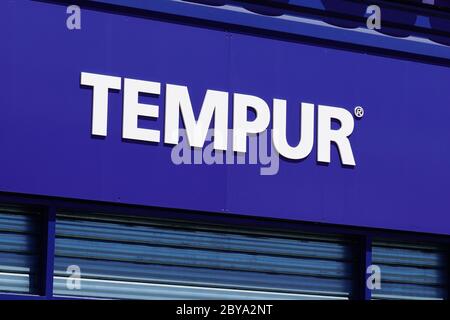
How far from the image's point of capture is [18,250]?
13.2m

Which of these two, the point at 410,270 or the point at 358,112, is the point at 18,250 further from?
the point at 410,270

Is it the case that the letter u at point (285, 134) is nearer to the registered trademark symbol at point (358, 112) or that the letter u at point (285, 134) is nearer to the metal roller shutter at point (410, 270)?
the registered trademark symbol at point (358, 112)

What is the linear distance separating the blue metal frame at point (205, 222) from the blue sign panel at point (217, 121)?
115mm

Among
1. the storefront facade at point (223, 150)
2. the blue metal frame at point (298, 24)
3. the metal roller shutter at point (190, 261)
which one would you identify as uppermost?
the blue metal frame at point (298, 24)

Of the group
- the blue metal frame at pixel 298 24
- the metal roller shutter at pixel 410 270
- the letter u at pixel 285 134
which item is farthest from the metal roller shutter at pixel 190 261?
the blue metal frame at pixel 298 24

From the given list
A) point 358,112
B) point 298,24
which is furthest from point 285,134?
point 298,24

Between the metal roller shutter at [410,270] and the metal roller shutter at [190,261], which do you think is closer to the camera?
the metal roller shutter at [190,261]

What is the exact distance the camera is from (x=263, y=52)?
47.6 ft

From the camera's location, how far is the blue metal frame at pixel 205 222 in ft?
43.3

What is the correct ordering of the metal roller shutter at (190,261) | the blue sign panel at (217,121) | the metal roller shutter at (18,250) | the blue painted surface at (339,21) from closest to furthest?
the metal roller shutter at (18,250) → the blue sign panel at (217,121) → the metal roller shutter at (190,261) → the blue painted surface at (339,21)

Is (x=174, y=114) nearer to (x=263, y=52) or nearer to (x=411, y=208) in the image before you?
(x=263, y=52)

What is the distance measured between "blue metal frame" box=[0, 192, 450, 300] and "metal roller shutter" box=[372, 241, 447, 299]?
Result: 103mm

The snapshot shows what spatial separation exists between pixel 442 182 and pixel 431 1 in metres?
1.91

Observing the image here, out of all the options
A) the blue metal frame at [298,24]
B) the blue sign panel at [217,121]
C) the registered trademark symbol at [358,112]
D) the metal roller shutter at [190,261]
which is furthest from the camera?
the registered trademark symbol at [358,112]
